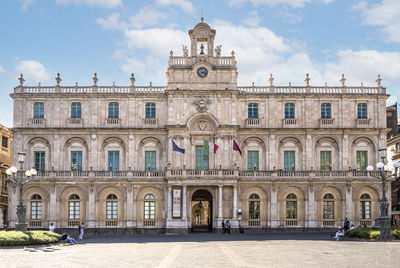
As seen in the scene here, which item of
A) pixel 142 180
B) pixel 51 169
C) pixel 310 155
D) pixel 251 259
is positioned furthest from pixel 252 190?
pixel 251 259

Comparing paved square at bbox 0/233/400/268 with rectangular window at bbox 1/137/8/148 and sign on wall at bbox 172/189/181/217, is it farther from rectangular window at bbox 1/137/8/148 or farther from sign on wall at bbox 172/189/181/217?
rectangular window at bbox 1/137/8/148

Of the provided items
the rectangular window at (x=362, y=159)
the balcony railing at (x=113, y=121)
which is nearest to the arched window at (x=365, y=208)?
the rectangular window at (x=362, y=159)

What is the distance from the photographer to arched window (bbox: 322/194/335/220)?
61.6m

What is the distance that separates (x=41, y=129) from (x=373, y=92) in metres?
39.1

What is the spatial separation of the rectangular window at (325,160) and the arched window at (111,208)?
2418 cm

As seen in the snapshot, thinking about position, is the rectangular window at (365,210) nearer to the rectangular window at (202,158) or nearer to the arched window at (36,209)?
the rectangular window at (202,158)

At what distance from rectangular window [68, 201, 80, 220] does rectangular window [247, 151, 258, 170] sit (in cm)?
2015

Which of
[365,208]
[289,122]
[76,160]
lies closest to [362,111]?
[289,122]

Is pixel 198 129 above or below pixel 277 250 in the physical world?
above

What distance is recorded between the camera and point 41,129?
62.2 meters

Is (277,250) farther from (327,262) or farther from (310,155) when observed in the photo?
(310,155)

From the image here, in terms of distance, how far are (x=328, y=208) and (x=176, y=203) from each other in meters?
17.4

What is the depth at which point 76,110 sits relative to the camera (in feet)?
207

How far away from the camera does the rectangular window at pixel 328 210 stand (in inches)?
2423
